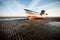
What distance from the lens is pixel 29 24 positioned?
1.77 m

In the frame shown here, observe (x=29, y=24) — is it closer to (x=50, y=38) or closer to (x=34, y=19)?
(x=34, y=19)

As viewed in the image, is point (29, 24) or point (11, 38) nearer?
point (11, 38)

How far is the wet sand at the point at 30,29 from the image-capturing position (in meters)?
1.65

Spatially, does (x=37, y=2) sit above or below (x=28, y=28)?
above

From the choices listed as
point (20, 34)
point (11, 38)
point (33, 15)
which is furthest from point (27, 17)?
point (11, 38)

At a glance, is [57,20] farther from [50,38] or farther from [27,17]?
[27,17]

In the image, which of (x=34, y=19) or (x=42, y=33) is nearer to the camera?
(x=42, y=33)

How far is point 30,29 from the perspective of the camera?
1725 mm

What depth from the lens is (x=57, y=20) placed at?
1772 mm

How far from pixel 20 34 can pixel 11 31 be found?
0.20 meters

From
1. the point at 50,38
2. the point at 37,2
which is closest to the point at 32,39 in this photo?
the point at 50,38

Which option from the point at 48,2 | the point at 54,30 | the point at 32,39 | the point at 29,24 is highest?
the point at 48,2

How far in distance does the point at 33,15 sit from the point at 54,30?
518 mm

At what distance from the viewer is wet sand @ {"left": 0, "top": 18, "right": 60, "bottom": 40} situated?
1651mm
